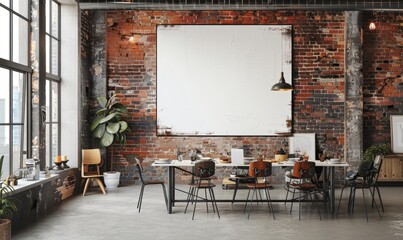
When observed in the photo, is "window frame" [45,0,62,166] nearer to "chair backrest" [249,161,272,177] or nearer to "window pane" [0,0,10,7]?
"window pane" [0,0,10,7]

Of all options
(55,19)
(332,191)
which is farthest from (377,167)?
(55,19)

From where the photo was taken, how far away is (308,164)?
7.84m

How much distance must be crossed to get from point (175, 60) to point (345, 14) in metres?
4.10

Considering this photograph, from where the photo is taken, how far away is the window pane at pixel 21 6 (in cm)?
799

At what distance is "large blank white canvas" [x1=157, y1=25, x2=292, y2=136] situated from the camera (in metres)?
11.8

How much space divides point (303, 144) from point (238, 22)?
3238mm

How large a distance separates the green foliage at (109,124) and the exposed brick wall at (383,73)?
568 cm

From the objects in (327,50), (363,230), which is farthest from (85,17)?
(363,230)

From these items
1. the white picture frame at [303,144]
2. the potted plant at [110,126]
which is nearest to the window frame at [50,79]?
the potted plant at [110,126]

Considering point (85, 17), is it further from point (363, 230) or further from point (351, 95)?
point (363, 230)

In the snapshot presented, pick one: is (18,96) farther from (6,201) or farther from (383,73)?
(383,73)

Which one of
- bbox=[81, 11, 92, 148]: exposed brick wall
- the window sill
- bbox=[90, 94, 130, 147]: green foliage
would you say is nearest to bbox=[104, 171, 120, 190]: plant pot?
bbox=[90, 94, 130, 147]: green foliage

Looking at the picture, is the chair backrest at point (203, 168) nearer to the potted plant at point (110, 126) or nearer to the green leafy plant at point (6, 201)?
the green leafy plant at point (6, 201)

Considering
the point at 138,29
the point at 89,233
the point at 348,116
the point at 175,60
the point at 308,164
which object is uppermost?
the point at 138,29
